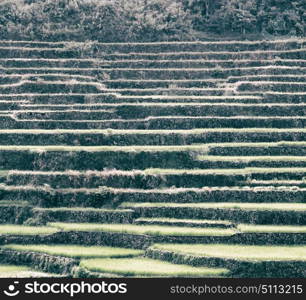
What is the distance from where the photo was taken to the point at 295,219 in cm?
2736

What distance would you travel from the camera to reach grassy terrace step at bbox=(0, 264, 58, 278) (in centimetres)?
2611

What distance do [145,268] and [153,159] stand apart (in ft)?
20.7

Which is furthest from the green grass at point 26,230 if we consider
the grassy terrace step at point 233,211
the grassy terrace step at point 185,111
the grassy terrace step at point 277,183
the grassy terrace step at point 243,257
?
the grassy terrace step at point 277,183

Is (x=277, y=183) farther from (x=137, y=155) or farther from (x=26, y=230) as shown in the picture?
Result: (x=26, y=230)

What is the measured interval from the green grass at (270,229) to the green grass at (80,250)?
336 centimetres

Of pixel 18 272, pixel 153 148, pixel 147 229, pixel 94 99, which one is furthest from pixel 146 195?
pixel 94 99

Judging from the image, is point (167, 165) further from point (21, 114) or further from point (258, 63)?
point (258, 63)

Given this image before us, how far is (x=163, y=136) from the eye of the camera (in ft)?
104

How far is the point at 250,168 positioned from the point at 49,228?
7.25 metres

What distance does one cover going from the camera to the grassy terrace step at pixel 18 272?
26.1 m

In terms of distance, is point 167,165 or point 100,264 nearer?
point 100,264

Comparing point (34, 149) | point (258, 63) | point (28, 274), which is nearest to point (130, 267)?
point (28, 274)

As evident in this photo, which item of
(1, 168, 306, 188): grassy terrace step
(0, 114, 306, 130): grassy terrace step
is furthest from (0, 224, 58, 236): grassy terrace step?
(0, 114, 306, 130): grassy terrace step

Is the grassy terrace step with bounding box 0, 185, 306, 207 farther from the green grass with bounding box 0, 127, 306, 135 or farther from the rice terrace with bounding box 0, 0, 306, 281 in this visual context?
the green grass with bounding box 0, 127, 306, 135
